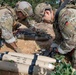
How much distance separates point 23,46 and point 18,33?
59cm

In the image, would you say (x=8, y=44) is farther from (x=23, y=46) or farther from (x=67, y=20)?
(x=67, y=20)

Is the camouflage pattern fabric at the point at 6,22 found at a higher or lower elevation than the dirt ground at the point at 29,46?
higher

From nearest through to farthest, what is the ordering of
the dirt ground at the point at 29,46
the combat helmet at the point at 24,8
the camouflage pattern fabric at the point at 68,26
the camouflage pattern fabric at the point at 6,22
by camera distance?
1. the camouflage pattern fabric at the point at 68,26
2. the camouflage pattern fabric at the point at 6,22
3. the combat helmet at the point at 24,8
4. the dirt ground at the point at 29,46

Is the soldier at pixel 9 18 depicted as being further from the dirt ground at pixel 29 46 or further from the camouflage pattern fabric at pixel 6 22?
the dirt ground at pixel 29 46

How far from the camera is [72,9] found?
5.51 m

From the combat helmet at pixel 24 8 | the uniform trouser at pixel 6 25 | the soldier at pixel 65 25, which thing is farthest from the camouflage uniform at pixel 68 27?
the uniform trouser at pixel 6 25

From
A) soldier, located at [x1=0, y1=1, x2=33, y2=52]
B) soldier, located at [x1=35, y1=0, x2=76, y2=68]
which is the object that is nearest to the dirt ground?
soldier, located at [x1=0, y1=1, x2=33, y2=52]

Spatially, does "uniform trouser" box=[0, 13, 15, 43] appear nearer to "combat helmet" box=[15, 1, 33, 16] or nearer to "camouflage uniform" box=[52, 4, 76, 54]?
"combat helmet" box=[15, 1, 33, 16]

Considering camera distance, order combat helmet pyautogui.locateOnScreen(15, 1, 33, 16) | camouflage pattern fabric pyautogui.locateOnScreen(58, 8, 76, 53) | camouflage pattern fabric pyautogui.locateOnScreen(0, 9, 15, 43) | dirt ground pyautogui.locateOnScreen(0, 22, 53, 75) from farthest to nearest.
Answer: dirt ground pyautogui.locateOnScreen(0, 22, 53, 75) < combat helmet pyautogui.locateOnScreen(15, 1, 33, 16) < camouflage pattern fabric pyautogui.locateOnScreen(0, 9, 15, 43) < camouflage pattern fabric pyautogui.locateOnScreen(58, 8, 76, 53)

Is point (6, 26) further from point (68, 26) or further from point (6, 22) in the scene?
point (68, 26)

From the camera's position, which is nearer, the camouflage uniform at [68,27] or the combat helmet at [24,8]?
the camouflage uniform at [68,27]

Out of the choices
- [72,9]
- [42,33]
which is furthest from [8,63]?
[42,33]

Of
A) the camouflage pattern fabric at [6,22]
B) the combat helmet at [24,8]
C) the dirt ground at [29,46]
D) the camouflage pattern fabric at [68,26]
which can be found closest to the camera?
the camouflage pattern fabric at [68,26]

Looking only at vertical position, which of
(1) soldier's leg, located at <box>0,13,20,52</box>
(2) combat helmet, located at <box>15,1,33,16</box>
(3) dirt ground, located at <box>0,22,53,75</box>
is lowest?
(3) dirt ground, located at <box>0,22,53,75</box>
